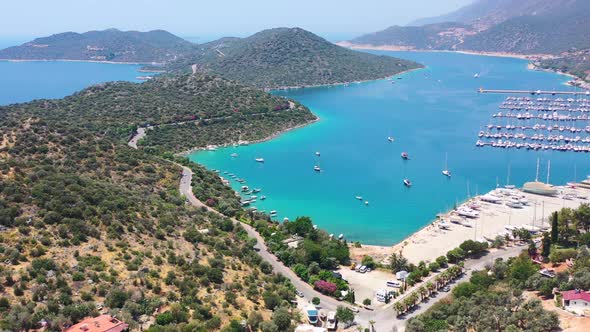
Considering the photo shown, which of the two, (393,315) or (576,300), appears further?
(393,315)

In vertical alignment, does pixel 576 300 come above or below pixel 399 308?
above

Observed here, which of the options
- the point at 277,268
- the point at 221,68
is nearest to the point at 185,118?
the point at 277,268

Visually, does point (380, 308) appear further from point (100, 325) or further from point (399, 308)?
point (100, 325)

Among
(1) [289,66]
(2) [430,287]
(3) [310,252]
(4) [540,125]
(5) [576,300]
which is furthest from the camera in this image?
(1) [289,66]

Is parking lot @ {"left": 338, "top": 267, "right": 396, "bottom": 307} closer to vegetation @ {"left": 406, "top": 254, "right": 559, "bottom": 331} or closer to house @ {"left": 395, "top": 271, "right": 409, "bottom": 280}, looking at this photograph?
house @ {"left": 395, "top": 271, "right": 409, "bottom": 280}

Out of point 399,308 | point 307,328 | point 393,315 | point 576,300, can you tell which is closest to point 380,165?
point 393,315

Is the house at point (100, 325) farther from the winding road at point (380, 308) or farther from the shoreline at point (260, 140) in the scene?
the shoreline at point (260, 140)

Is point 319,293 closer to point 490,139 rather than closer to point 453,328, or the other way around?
point 453,328

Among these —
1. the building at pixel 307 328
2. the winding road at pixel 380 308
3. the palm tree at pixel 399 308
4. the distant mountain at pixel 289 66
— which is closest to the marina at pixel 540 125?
the winding road at pixel 380 308
